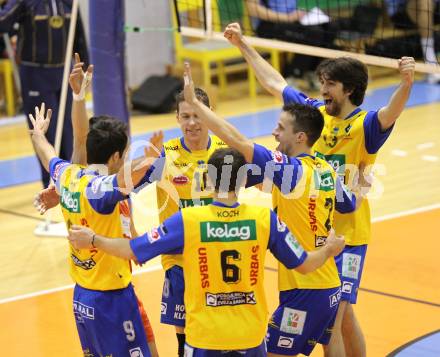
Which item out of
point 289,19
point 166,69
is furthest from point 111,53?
point 166,69

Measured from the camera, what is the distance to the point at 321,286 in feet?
19.3

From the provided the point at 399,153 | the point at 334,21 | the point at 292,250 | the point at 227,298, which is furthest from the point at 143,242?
the point at 334,21

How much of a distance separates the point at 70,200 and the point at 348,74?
214 cm

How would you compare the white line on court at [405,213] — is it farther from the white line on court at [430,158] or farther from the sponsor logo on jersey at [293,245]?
the sponsor logo on jersey at [293,245]

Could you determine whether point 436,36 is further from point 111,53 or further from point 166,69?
point 111,53

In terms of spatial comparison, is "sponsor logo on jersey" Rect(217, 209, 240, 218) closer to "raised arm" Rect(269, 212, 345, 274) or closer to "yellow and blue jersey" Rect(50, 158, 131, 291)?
"raised arm" Rect(269, 212, 345, 274)

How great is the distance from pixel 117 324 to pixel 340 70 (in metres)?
2.30

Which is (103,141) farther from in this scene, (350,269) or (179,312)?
(350,269)

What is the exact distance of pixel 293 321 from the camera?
5.88 metres

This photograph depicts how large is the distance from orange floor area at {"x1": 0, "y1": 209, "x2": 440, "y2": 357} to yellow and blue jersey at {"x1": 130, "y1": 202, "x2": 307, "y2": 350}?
2.34 meters

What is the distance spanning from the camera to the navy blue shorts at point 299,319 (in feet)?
19.3

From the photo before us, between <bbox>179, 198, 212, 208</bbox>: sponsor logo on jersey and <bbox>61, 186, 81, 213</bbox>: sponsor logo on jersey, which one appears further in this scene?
<bbox>179, 198, 212, 208</bbox>: sponsor logo on jersey

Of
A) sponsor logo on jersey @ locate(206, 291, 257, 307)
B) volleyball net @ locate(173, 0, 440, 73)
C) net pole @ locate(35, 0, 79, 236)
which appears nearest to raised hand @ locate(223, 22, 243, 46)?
sponsor logo on jersey @ locate(206, 291, 257, 307)

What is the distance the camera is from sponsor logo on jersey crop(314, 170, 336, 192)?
5.87m
